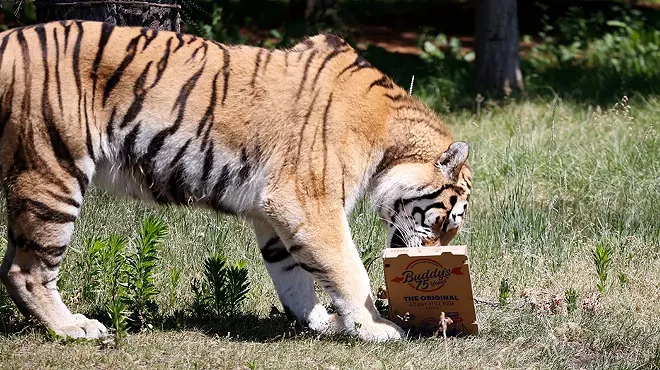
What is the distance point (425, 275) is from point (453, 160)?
66 centimetres

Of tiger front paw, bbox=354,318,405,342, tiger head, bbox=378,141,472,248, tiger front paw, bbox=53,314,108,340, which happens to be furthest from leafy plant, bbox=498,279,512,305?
tiger front paw, bbox=53,314,108,340

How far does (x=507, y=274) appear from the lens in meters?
5.77

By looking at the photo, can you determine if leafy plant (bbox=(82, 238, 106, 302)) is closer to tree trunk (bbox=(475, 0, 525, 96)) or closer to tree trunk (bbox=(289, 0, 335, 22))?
tree trunk (bbox=(475, 0, 525, 96))

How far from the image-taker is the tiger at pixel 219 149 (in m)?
4.43

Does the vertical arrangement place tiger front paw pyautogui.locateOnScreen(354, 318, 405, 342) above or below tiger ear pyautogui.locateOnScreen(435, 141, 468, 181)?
below

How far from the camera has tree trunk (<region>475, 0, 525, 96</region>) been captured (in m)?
10.3

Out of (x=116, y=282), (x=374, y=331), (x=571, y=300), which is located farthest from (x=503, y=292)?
(x=116, y=282)

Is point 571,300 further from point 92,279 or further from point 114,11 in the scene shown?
point 114,11

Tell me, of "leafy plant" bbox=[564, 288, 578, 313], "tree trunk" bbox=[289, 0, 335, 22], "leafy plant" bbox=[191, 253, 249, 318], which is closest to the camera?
"leafy plant" bbox=[191, 253, 249, 318]

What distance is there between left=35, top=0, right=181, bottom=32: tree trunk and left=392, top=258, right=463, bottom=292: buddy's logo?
92.3 inches

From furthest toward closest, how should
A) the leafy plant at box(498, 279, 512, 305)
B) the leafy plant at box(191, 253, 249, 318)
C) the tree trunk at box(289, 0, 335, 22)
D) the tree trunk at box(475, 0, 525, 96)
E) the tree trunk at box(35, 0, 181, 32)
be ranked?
the tree trunk at box(289, 0, 335, 22) → the tree trunk at box(475, 0, 525, 96) → the tree trunk at box(35, 0, 181, 32) → the leafy plant at box(498, 279, 512, 305) → the leafy plant at box(191, 253, 249, 318)

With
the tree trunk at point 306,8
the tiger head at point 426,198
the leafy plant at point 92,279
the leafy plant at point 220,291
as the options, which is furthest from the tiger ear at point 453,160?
the tree trunk at point 306,8

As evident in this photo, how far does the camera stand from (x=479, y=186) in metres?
7.50

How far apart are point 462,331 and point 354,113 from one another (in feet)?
3.92
